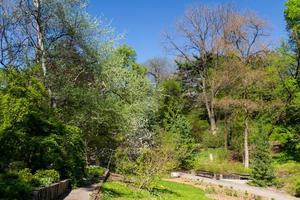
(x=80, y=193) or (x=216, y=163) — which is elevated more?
(x=216, y=163)

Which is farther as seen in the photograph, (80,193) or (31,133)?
(31,133)

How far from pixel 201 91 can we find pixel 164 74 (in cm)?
1922

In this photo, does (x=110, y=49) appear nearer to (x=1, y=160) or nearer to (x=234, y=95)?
(x=1, y=160)

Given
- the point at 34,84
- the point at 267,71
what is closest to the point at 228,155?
the point at 267,71

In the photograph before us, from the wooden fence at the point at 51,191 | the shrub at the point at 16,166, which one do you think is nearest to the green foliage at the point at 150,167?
the wooden fence at the point at 51,191

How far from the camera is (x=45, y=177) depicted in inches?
591

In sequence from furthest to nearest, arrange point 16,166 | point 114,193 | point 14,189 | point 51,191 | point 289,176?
1. point 289,176
2. point 114,193
3. point 16,166
4. point 51,191
5. point 14,189

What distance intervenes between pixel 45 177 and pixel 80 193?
80.0 inches

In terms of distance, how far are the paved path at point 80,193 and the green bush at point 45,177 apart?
0.78 m

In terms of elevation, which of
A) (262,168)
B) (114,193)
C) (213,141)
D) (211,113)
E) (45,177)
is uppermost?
(211,113)

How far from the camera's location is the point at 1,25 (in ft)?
84.7

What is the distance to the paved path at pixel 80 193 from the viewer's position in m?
15.1

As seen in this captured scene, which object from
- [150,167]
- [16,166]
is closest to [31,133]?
[16,166]

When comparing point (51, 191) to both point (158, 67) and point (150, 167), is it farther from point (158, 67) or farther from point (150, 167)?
point (158, 67)
